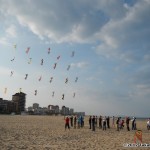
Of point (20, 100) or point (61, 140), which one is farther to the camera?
point (20, 100)

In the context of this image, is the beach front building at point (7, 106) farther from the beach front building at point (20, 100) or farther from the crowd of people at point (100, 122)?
the crowd of people at point (100, 122)

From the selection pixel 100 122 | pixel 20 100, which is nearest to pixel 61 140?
pixel 100 122

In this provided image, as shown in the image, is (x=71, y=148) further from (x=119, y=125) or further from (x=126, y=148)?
(x=119, y=125)

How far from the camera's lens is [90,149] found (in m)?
14.6

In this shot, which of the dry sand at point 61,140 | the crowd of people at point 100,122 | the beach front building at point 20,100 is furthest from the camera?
the beach front building at point 20,100

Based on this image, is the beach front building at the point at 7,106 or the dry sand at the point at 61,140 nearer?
the dry sand at the point at 61,140

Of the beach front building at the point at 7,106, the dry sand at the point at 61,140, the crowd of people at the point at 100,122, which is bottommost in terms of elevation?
the dry sand at the point at 61,140

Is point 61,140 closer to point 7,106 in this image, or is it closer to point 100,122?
point 100,122

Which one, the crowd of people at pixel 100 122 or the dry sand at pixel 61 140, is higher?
the crowd of people at pixel 100 122

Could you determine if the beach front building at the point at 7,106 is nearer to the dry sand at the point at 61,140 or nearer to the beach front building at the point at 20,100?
the beach front building at the point at 20,100

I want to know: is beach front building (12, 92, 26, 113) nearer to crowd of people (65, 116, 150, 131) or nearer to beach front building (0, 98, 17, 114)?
beach front building (0, 98, 17, 114)

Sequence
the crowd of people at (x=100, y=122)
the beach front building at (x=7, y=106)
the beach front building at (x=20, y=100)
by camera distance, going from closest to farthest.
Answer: the crowd of people at (x=100, y=122), the beach front building at (x=7, y=106), the beach front building at (x=20, y=100)

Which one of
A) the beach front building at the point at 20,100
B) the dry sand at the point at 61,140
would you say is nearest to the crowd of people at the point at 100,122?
the dry sand at the point at 61,140

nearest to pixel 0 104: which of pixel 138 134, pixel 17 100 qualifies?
pixel 17 100
